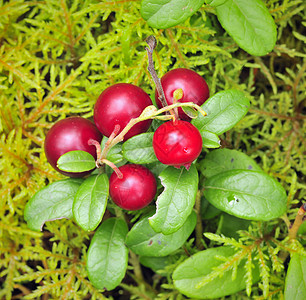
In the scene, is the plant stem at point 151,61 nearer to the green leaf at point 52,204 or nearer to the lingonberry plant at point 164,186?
the lingonberry plant at point 164,186

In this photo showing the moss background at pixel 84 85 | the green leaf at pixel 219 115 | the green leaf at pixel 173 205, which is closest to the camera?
the green leaf at pixel 173 205

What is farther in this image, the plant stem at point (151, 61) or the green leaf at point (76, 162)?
the green leaf at point (76, 162)

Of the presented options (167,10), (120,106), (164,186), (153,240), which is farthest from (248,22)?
(153,240)

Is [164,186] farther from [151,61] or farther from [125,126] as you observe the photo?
[151,61]

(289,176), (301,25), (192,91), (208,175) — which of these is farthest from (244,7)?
(289,176)

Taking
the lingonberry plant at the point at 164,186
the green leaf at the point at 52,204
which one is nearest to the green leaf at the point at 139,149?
the lingonberry plant at the point at 164,186

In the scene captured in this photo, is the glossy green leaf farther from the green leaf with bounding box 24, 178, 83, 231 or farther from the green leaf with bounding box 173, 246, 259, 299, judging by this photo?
the green leaf with bounding box 173, 246, 259, 299
